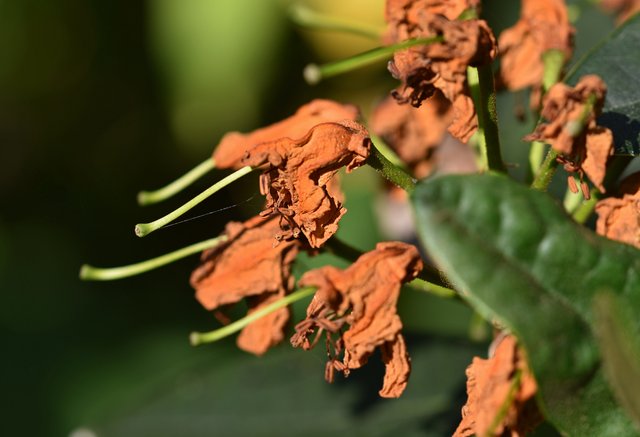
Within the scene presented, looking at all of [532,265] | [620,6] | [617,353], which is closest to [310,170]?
[532,265]

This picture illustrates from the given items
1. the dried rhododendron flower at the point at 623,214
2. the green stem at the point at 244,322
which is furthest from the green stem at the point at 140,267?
the dried rhododendron flower at the point at 623,214

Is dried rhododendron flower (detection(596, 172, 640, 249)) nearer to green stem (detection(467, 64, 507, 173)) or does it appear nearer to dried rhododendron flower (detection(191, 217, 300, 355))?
green stem (detection(467, 64, 507, 173))

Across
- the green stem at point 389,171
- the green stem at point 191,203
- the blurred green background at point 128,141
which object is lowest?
the blurred green background at point 128,141

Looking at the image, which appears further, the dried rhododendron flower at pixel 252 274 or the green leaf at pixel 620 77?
the dried rhododendron flower at pixel 252 274

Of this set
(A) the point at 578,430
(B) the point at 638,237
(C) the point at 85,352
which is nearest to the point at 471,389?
(A) the point at 578,430

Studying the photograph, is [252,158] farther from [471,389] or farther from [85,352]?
[85,352]

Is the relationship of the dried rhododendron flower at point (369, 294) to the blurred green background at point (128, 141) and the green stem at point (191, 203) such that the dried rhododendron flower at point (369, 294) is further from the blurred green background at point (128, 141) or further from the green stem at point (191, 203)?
the blurred green background at point (128, 141)
